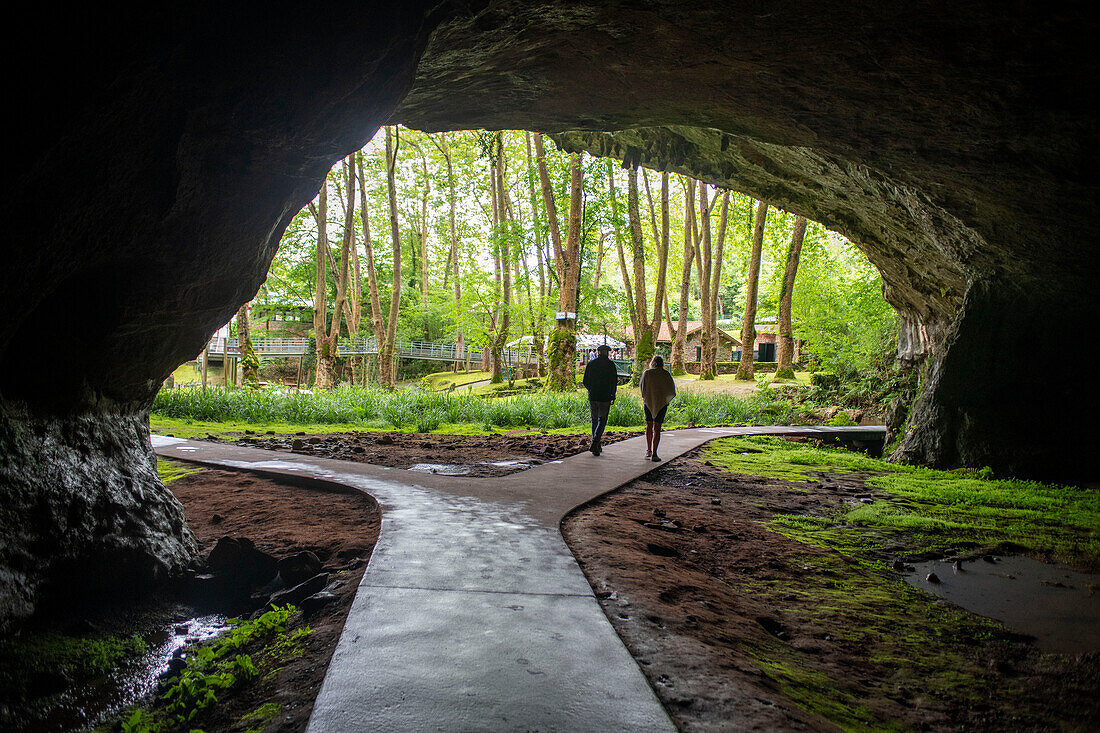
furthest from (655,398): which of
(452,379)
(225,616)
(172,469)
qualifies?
(452,379)

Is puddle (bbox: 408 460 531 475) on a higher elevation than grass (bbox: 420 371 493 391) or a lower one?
lower

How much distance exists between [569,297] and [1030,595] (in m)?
16.2

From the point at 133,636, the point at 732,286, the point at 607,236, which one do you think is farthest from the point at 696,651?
the point at 732,286

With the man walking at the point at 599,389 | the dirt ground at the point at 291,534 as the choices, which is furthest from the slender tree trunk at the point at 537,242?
the dirt ground at the point at 291,534

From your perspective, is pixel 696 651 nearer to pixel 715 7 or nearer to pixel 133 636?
pixel 133 636

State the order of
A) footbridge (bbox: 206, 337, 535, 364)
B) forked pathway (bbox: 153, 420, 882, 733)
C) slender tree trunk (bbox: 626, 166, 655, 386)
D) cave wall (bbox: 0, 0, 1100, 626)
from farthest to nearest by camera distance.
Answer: footbridge (bbox: 206, 337, 535, 364), slender tree trunk (bbox: 626, 166, 655, 386), cave wall (bbox: 0, 0, 1100, 626), forked pathway (bbox: 153, 420, 882, 733)

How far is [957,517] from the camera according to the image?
5.95 m

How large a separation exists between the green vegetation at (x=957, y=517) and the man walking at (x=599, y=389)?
2.00 m

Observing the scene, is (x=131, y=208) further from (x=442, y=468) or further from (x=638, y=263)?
(x=638, y=263)

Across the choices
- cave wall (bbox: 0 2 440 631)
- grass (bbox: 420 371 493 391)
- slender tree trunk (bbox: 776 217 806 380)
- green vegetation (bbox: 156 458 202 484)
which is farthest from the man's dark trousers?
grass (bbox: 420 371 493 391)

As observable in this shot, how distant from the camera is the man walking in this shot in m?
8.75

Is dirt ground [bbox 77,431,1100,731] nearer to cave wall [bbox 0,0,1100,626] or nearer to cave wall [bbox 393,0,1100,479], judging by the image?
cave wall [bbox 0,0,1100,626]

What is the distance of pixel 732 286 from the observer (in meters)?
54.7

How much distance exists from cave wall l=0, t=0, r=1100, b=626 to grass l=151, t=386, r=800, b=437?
9.01m
